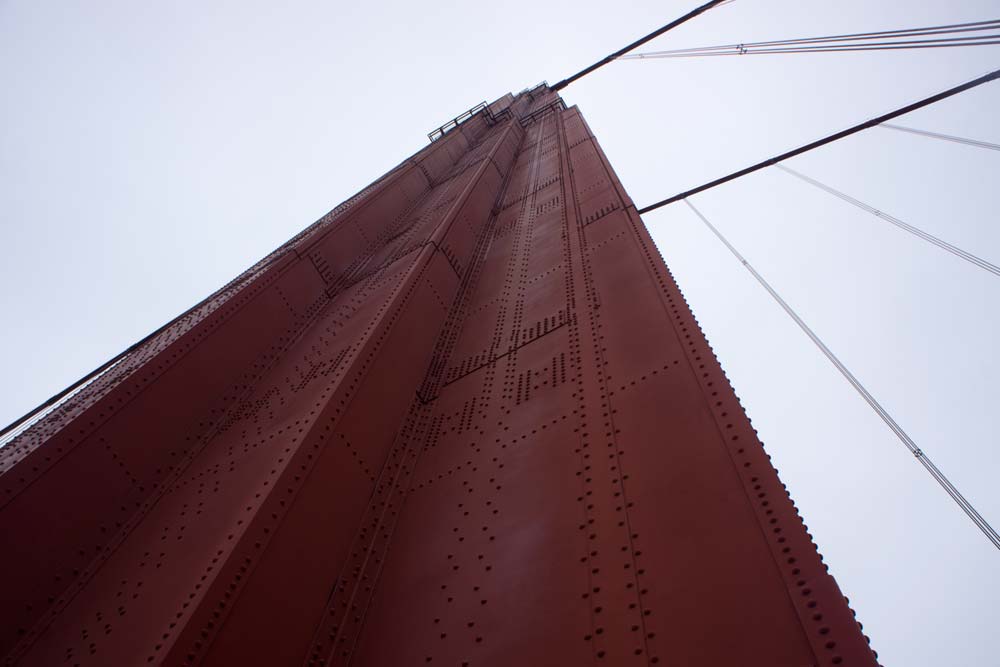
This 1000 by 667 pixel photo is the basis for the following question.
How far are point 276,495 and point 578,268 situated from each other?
14.2 feet

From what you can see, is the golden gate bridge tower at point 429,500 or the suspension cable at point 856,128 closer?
the golden gate bridge tower at point 429,500

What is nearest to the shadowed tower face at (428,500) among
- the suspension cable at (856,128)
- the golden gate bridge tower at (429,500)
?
the golden gate bridge tower at (429,500)

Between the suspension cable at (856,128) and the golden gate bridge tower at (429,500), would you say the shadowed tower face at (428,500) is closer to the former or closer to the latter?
the golden gate bridge tower at (429,500)

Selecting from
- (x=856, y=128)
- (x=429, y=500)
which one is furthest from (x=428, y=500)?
(x=856, y=128)

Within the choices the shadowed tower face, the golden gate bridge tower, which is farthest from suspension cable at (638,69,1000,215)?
the shadowed tower face

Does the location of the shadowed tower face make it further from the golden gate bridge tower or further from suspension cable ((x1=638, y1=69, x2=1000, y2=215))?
suspension cable ((x1=638, y1=69, x2=1000, y2=215))

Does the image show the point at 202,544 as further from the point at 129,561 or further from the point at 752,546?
the point at 752,546

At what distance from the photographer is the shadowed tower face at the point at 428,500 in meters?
2.50

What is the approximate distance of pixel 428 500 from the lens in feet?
14.0

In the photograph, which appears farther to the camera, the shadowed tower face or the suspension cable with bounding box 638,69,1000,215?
the suspension cable with bounding box 638,69,1000,215

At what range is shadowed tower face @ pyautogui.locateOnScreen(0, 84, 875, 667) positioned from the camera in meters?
2.50

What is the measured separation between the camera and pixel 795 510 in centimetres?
248

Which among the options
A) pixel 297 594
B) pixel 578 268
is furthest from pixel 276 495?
pixel 578 268

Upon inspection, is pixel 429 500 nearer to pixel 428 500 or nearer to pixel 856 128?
pixel 428 500
